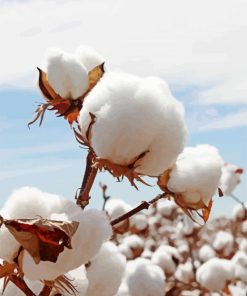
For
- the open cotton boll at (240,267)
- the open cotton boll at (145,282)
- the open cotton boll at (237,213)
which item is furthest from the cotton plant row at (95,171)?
the open cotton boll at (237,213)

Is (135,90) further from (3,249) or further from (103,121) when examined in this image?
(3,249)

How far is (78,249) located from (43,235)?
2.1 inches

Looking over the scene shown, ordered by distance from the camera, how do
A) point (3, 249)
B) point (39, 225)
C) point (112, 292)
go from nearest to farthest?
point (39, 225)
point (3, 249)
point (112, 292)

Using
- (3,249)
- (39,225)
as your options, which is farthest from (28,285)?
(39,225)

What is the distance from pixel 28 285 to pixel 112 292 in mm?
164

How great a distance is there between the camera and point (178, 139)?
927 mm

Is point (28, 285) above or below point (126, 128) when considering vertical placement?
below

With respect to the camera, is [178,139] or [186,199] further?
[186,199]

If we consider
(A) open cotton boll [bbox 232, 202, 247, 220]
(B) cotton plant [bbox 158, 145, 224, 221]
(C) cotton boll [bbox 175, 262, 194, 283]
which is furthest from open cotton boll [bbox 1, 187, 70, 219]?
(A) open cotton boll [bbox 232, 202, 247, 220]

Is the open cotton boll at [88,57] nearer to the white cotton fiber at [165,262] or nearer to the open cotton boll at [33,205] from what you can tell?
the open cotton boll at [33,205]

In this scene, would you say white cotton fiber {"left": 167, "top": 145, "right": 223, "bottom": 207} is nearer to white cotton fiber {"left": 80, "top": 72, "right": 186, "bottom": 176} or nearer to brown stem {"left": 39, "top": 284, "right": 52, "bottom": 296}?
white cotton fiber {"left": 80, "top": 72, "right": 186, "bottom": 176}

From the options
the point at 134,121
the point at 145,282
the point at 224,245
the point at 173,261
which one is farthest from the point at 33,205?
the point at 224,245

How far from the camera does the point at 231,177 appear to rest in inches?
165

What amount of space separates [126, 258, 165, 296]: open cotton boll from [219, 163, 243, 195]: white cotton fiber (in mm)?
1842
